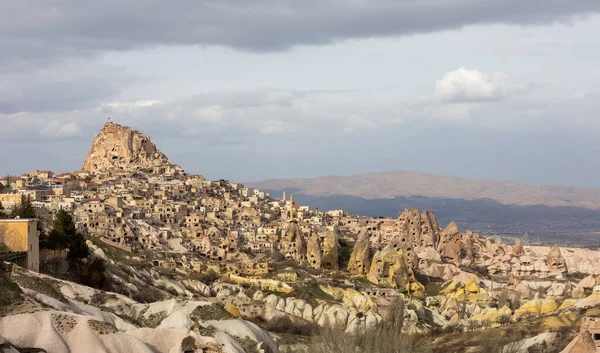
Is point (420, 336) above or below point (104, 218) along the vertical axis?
below

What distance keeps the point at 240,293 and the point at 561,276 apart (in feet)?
190

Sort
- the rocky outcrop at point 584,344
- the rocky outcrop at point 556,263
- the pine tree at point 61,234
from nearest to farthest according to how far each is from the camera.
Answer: the rocky outcrop at point 584,344 → the pine tree at point 61,234 → the rocky outcrop at point 556,263

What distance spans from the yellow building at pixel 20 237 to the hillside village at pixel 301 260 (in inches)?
3.2

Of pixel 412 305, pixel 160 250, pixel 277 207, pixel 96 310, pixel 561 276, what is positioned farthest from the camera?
pixel 277 207

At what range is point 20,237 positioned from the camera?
59.2 metres

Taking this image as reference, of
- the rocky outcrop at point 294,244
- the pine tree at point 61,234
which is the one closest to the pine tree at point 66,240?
the pine tree at point 61,234

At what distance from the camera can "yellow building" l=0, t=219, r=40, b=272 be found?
5859 cm

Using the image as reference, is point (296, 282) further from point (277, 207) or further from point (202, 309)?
point (277, 207)

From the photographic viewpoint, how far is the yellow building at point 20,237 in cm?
5859

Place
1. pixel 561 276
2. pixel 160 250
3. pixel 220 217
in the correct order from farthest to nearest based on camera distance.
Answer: pixel 220 217, pixel 561 276, pixel 160 250

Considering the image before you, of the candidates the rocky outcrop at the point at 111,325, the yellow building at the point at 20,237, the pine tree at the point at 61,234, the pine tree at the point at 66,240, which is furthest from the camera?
the pine tree at the point at 66,240

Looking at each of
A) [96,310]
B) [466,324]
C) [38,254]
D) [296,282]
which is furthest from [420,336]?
[96,310]

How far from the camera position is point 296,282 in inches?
4013

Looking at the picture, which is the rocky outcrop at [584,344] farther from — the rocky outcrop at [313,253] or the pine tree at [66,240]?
the rocky outcrop at [313,253]
